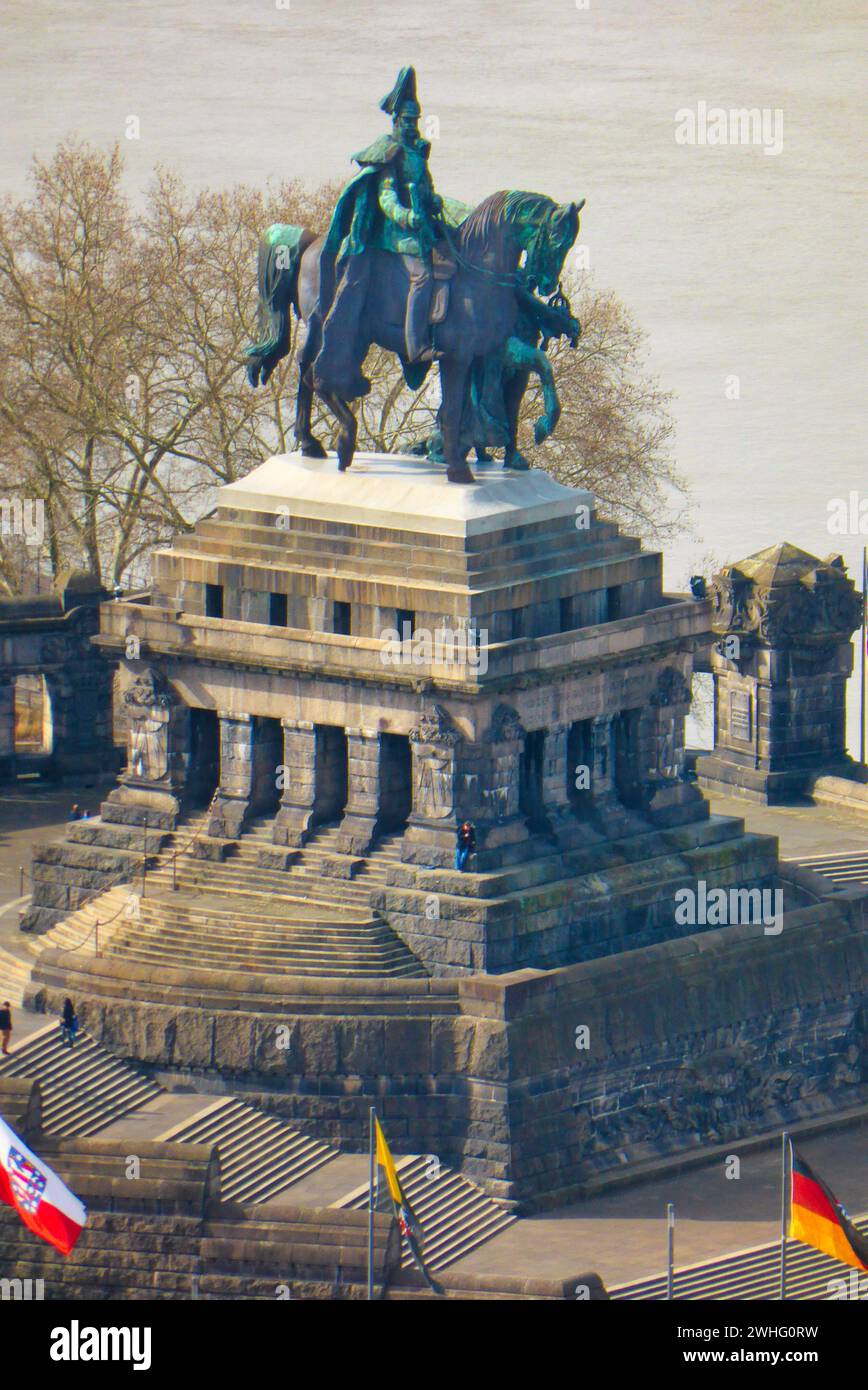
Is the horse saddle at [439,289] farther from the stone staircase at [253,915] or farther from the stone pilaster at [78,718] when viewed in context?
the stone pilaster at [78,718]

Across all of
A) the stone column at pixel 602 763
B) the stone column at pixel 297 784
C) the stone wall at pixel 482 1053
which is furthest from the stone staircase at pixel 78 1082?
the stone column at pixel 602 763

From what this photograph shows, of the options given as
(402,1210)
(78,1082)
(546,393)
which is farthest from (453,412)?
(402,1210)

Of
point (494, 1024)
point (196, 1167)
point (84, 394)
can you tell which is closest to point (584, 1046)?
point (494, 1024)

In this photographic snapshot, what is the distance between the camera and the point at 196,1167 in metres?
98.7

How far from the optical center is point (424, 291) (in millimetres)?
106312

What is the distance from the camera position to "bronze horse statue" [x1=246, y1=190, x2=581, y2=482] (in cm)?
10688

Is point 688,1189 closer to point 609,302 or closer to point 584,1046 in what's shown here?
point 584,1046

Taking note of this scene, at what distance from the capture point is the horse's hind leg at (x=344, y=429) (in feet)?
354

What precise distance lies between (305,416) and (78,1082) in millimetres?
15452

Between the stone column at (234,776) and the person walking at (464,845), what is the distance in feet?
18.1

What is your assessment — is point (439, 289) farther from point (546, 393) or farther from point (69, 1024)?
point (69, 1024)

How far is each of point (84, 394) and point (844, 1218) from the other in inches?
1841

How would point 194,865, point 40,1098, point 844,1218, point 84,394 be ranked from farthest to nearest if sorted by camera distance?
point 84,394 → point 194,865 → point 40,1098 → point 844,1218

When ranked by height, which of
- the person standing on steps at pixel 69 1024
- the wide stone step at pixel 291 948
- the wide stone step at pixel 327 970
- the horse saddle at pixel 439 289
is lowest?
the person standing on steps at pixel 69 1024
